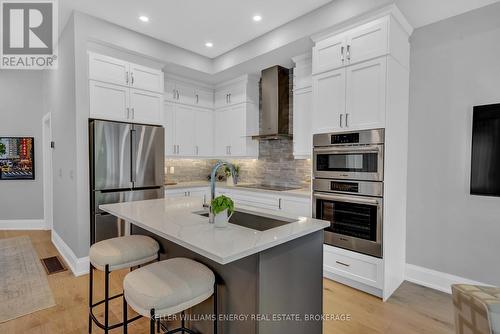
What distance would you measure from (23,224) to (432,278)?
6830mm

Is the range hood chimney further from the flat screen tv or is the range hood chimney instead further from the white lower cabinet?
the flat screen tv

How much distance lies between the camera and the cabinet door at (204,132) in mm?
4914

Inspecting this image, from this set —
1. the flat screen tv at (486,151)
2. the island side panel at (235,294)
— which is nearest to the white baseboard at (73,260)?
the island side panel at (235,294)

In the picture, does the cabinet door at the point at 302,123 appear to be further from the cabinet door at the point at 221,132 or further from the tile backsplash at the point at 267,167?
the cabinet door at the point at 221,132

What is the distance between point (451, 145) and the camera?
2803 millimetres

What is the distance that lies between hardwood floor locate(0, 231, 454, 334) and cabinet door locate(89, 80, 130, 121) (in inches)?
77.9

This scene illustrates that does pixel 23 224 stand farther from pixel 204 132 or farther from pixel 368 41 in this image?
pixel 368 41

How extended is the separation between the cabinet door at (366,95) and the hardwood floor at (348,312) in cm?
172

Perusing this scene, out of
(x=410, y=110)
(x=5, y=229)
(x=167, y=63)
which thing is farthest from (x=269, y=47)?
(x=5, y=229)

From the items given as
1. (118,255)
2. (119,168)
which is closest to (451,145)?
(118,255)

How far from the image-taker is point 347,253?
9.52 ft

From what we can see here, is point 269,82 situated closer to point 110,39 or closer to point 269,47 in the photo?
point 269,47

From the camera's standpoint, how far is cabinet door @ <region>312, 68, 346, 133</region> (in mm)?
2908

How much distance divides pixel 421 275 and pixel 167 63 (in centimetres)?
428
